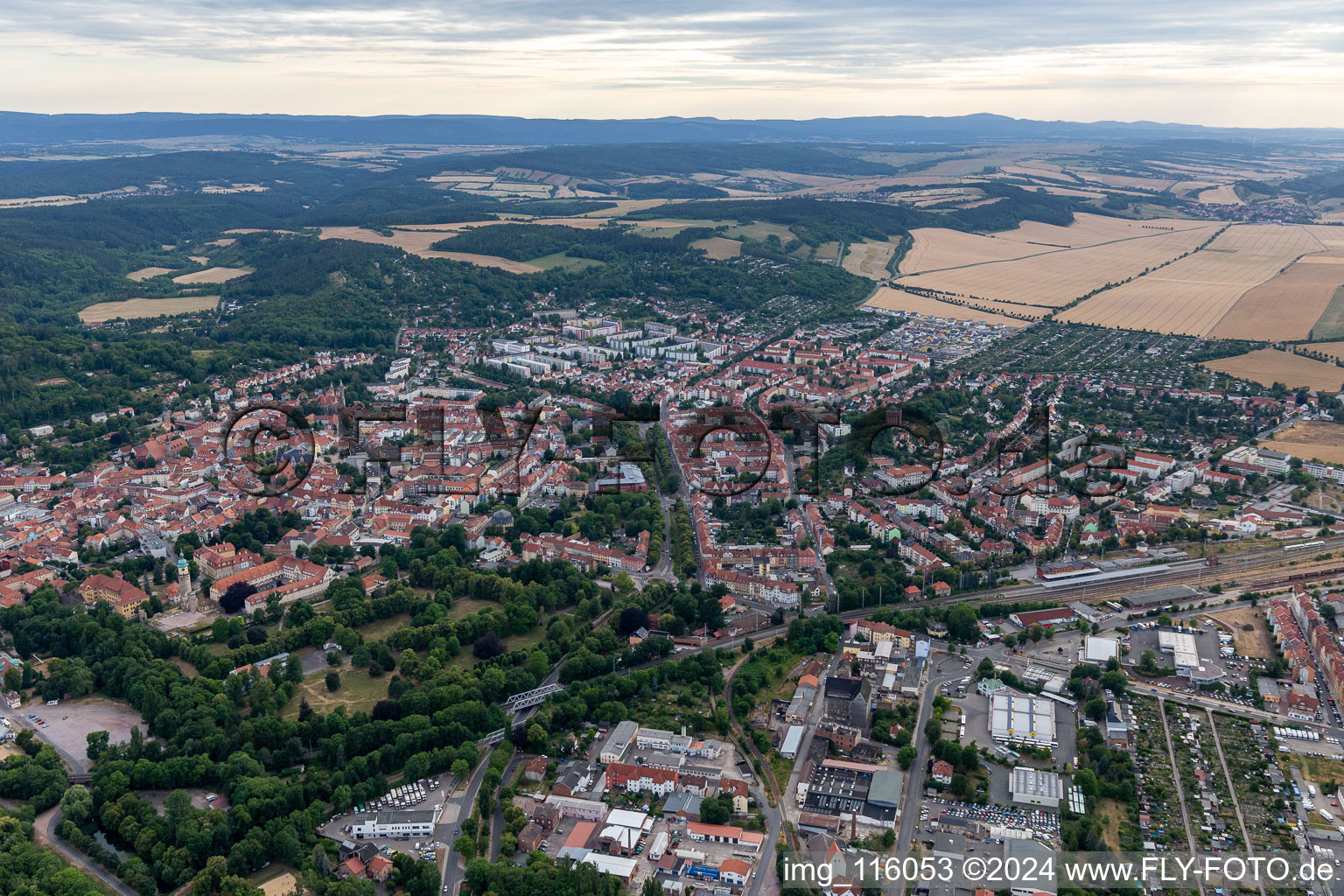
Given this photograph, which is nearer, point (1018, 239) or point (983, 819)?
point (983, 819)

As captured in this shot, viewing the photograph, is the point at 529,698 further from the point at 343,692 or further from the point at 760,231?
the point at 760,231

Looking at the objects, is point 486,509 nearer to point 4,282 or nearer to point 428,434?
point 428,434

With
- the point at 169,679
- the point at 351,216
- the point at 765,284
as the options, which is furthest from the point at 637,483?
the point at 351,216

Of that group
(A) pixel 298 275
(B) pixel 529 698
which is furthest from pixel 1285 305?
(A) pixel 298 275

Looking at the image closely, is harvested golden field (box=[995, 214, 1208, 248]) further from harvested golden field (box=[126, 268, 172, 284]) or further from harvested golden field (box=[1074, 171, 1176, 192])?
harvested golden field (box=[126, 268, 172, 284])

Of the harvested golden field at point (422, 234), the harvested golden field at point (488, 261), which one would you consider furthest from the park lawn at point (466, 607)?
the harvested golden field at point (422, 234)
